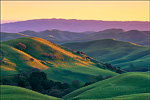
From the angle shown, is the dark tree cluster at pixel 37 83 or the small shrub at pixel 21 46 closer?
the dark tree cluster at pixel 37 83

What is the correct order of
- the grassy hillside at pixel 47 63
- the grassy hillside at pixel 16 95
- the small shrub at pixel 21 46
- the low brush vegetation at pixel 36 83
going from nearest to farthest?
1. the grassy hillside at pixel 16 95
2. the low brush vegetation at pixel 36 83
3. the grassy hillside at pixel 47 63
4. the small shrub at pixel 21 46

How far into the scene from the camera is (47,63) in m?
129

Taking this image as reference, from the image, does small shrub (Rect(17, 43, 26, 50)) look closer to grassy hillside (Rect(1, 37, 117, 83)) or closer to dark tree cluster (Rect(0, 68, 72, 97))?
grassy hillside (Rect(1, 37, 117, 83))

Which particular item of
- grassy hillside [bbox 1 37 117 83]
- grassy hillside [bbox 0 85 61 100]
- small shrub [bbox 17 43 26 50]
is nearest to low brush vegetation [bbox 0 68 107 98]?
grassy hillside [bbox 1 37 117 83]

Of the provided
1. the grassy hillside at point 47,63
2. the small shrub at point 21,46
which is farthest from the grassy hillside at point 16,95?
the small shrub at point 21,46

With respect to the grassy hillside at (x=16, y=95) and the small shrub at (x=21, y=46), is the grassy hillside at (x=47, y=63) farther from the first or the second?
the grassy hillside at (x=16, y=95)

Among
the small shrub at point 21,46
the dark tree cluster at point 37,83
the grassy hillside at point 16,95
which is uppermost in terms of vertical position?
the small shrub at point 21,46

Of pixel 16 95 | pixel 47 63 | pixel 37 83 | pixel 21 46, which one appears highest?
pixel 21 46

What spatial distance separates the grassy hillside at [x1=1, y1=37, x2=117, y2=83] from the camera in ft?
367

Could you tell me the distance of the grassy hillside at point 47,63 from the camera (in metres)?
112

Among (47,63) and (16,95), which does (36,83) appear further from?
(16,95)

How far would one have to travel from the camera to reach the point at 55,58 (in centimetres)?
13862

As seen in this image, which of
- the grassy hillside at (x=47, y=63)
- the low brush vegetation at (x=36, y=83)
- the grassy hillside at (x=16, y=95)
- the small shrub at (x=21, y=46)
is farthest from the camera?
the small shrub at (x=21, y=46)

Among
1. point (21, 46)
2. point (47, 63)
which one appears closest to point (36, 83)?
point (47, 63)
